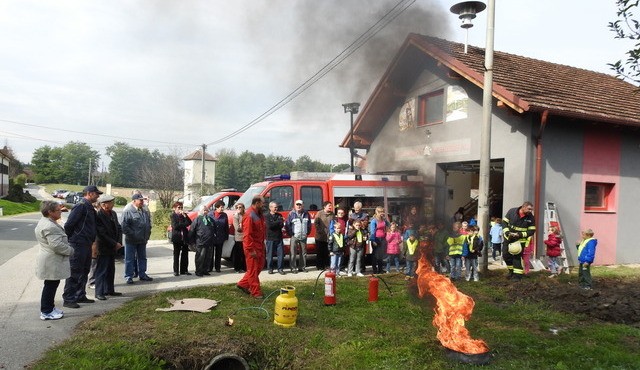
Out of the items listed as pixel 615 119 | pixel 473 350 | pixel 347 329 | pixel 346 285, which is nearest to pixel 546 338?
pixel 473 350

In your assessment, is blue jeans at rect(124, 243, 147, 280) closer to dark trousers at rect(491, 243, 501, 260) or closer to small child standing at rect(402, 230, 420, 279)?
small child standing at rect(402, 230, 420, 279)

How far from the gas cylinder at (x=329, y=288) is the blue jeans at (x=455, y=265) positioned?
3.46 m

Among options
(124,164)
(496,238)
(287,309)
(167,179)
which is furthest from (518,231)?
(124,164)

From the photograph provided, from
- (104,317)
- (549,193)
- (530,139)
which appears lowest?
(104,317)

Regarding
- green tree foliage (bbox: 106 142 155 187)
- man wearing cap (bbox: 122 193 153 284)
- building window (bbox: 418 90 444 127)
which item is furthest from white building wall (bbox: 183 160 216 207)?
green tree foliage (bbox: 106 142 155 187)

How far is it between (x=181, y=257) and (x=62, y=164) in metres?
101

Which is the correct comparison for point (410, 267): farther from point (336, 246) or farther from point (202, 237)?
point (202, 237)

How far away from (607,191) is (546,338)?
8860 millimetres

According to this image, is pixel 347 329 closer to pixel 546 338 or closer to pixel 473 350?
pixel 473 350

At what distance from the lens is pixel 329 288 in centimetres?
721

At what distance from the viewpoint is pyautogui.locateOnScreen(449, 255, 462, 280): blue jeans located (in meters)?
9.57

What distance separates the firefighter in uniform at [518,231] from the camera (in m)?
9.41

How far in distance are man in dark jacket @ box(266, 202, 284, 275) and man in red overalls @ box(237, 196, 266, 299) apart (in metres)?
2.32

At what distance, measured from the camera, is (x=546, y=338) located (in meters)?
5.90
